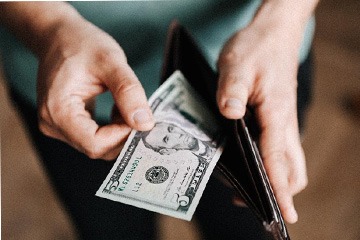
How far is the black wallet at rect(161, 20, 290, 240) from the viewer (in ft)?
2.03

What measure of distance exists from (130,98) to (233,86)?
15cm

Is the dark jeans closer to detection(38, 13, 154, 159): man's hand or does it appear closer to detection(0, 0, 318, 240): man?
detection(0, 0, 318, 240): man

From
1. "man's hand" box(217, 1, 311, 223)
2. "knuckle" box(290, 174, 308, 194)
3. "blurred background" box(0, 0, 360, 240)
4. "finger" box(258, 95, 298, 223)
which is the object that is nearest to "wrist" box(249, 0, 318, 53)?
"man's hand" box(217, 1, 311, 223)

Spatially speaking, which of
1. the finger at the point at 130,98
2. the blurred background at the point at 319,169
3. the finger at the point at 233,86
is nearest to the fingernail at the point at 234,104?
the finger at the point at 233,86

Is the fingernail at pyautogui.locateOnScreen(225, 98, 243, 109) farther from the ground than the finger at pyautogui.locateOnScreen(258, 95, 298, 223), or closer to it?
farther from the ground

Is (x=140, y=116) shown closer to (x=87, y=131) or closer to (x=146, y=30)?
(x=87, y=131)

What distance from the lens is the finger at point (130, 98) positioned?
709 millimetres

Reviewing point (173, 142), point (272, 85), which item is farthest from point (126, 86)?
point (272, 85)

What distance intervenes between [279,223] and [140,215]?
0.48m

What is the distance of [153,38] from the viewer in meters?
0.85

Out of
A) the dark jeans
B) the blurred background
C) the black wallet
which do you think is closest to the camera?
the black wallet

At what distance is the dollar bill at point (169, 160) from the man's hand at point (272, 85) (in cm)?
8

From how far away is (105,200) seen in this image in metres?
0.97

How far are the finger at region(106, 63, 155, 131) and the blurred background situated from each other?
25.8 inches
